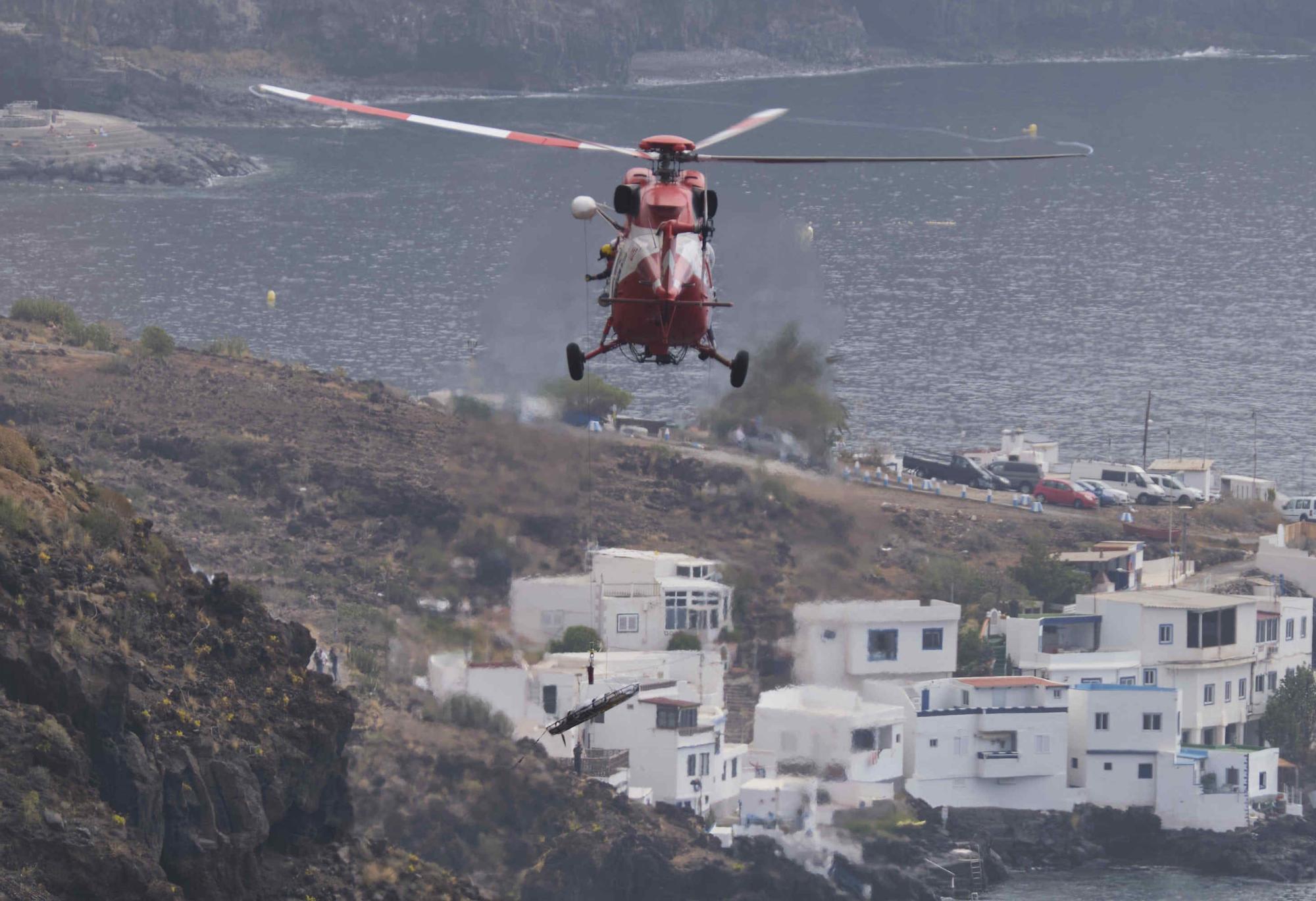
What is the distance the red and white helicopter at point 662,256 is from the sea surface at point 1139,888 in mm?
53400

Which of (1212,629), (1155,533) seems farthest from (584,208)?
(1155,533)

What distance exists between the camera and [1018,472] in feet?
507

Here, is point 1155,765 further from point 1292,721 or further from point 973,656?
point 973,656

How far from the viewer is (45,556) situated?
229 ft

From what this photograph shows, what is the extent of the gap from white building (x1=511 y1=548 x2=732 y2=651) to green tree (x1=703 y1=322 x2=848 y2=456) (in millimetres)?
17833

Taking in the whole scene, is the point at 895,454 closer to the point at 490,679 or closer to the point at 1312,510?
the point at 1312,510

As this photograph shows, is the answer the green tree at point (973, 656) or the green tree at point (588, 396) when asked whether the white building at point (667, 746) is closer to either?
the green tree at point (973, 656)

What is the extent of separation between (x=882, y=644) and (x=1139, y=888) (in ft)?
45.4

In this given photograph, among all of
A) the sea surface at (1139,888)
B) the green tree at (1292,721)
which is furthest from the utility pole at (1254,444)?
the sea surface at (1139,888)

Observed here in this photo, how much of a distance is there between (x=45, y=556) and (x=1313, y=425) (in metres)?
132

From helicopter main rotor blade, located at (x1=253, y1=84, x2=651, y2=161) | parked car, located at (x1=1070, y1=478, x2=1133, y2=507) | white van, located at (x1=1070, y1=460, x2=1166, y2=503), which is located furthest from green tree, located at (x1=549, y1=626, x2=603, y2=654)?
helicopter main rotor blade, located at (x1=253, y1=84, x2=651, y2=161)

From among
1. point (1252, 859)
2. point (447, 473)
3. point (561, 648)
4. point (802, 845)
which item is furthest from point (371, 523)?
point (1252, 859)

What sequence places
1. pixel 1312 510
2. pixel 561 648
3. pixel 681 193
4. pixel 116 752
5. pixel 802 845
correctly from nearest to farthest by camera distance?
pixel 681 193 < pixel 116 752 < pixel 802 845 < pixel 561 648 < pixel 1312 510

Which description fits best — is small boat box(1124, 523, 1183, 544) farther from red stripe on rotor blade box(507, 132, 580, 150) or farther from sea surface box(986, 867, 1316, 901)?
red stripe on rotor blade box(507, 132, 580, 150)
